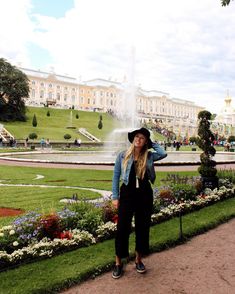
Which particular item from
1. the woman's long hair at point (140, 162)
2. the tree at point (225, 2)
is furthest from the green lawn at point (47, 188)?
the tree at point (225, 2)

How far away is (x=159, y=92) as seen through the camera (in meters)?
131

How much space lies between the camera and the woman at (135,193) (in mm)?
4062

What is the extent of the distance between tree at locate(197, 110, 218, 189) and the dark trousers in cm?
490

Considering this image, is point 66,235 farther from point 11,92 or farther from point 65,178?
point 11,92

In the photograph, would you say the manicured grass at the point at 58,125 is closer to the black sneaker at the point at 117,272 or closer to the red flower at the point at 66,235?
the red flower at the point at 66,235

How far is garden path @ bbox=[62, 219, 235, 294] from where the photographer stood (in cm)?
373

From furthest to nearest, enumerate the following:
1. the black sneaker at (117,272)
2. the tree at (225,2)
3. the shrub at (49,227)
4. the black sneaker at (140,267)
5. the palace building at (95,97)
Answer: the palace building at (95,97) < the tree at (225,2) < the shrub at (49,227) < the black sneaker at (140,267) < the black sneaker at (117,272)

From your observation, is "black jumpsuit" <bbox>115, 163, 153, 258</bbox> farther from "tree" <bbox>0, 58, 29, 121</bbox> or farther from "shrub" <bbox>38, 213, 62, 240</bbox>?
"tree" <bbox>0, 58, 29, 121</bbox>

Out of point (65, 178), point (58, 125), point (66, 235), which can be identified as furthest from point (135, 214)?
point (58, 125)

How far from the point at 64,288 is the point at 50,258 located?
2.65 feet

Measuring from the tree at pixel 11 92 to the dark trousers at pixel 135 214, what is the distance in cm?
5177

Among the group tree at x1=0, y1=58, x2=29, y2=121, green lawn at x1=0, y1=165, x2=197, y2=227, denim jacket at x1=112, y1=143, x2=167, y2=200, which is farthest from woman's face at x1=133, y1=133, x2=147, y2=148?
tree at x1=0, y1=58, x2=29, y2=121

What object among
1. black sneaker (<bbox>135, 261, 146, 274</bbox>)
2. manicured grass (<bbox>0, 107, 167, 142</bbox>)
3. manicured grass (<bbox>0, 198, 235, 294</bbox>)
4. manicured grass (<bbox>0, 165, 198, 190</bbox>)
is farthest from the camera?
manicured grass (<bbox>0, 107, 167, 142</bbox>)

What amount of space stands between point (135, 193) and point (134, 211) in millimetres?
240
